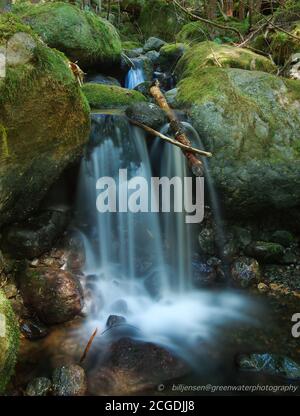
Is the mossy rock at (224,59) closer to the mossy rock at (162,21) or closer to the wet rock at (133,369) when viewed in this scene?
the wet rock at (133,369)

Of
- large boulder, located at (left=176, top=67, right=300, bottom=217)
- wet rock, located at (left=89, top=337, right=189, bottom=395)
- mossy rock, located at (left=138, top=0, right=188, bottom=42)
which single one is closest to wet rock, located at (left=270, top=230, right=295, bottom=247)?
large boulder, located at (left=176, top=67, right=300, bottom=217)

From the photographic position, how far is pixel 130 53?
35.7 feet

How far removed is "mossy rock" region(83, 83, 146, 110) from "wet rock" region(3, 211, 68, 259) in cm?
253

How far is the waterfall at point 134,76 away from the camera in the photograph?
9.23 metres

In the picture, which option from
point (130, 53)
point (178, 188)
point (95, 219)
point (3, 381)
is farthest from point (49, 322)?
point (130, 53)

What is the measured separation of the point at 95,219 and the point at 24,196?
136 centimetres

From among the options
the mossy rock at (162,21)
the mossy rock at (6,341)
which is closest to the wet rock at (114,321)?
the mossy rock at (6,341)

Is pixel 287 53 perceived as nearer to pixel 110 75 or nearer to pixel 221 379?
pixel 110 75

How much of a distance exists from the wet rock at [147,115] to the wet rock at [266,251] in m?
2.46

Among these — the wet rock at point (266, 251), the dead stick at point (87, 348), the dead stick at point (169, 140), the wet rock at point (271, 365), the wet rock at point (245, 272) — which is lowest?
the wet rock at point (271, 365)

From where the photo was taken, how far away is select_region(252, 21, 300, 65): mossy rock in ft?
27.4

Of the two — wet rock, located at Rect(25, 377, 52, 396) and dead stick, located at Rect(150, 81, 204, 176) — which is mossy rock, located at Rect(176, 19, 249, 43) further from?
wet rock, located at Rect(25, 377, 52, 396)

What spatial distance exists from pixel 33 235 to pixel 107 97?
10.7 ft

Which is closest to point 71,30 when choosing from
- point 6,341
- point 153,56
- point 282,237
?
point 153,56
